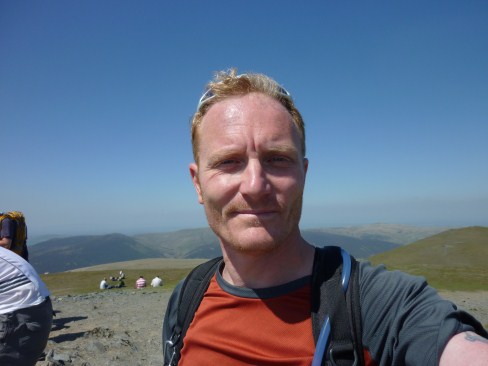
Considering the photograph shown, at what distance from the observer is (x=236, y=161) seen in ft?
8.80

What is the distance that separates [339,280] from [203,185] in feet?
4.48

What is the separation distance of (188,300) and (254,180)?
146cm

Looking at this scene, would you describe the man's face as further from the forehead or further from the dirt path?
the dirt path

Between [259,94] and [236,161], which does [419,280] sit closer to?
[236,161]

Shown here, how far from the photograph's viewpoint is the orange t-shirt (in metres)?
2.30

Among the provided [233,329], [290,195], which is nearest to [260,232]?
[290,195]

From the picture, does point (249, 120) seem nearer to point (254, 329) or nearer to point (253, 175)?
point (253, 175)

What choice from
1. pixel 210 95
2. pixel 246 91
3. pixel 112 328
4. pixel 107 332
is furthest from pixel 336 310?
pixel 112 328

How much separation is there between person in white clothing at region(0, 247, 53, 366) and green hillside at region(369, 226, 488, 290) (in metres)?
22.5

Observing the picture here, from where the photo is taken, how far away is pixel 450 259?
34031 millimetres

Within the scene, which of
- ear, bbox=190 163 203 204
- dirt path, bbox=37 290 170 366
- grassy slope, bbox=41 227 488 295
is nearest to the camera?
ear, bbox=190 163 203 204

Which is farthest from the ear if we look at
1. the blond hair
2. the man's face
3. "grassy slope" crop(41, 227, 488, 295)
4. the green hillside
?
the green hillside

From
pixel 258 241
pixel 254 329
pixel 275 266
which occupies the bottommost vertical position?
pixel 254 329

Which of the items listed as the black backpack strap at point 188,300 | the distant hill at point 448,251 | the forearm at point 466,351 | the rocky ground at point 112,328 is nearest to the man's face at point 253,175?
the black backpack strap at point 188,300
